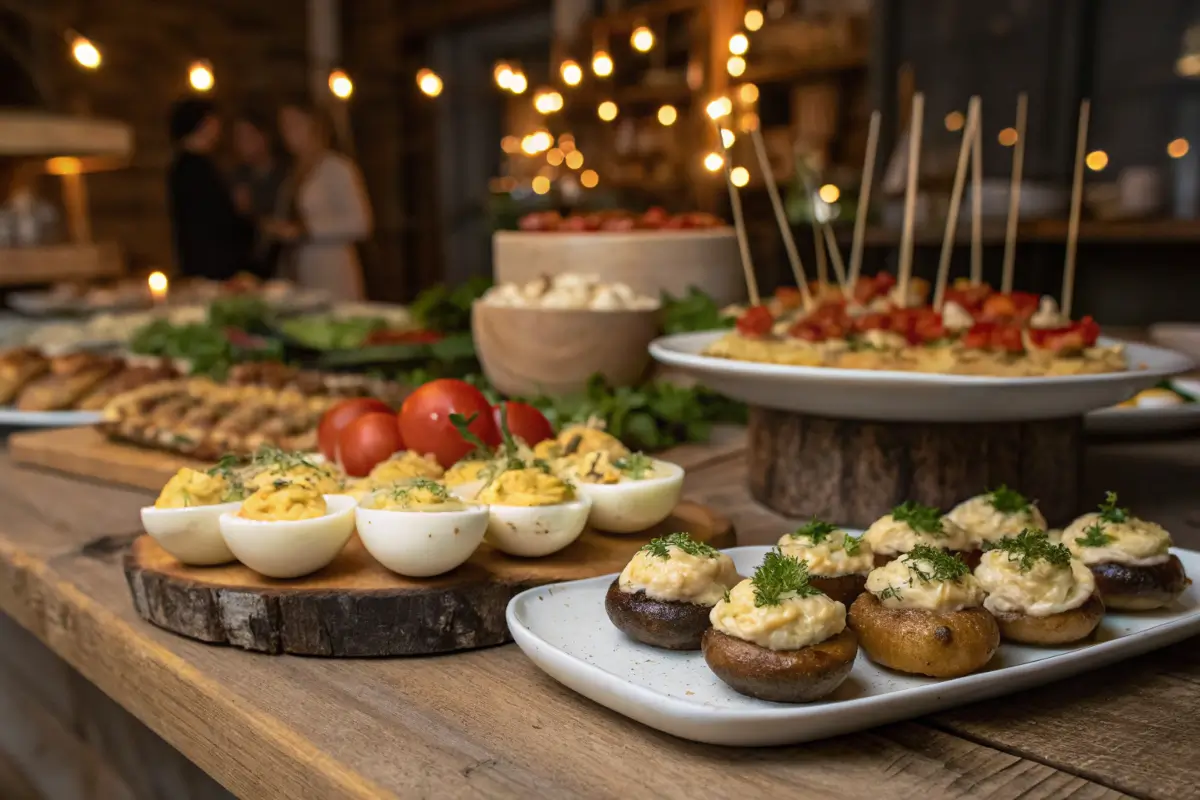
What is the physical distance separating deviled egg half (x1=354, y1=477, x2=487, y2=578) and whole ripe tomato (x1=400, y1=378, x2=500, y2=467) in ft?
1.19

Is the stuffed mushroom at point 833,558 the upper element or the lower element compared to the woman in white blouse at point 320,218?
lower

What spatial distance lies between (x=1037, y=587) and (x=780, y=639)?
0.83 feet

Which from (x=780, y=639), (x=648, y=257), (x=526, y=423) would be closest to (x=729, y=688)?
(x=780, y=639)

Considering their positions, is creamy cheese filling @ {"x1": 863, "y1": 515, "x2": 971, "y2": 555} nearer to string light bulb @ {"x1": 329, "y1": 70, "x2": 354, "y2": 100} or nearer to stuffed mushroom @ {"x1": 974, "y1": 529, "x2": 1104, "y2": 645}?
stuffed mushroom @ {"x1": 974, "y1": 529, "x2": 1104, "y2": 645}

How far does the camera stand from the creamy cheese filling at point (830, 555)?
101 centimetres

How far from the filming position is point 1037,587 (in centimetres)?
92

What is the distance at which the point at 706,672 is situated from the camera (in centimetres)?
91

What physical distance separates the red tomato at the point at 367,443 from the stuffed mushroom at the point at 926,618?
0.76 metres

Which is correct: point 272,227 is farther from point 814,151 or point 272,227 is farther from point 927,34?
point 927,34

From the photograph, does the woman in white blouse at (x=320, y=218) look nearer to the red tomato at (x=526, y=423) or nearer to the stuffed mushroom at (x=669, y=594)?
the red tomato at (x=526, y=423)

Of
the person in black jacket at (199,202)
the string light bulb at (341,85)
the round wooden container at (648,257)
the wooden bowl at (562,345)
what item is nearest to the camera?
the wooden bowl at (562,345)

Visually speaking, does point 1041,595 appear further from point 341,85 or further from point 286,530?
point 341,85

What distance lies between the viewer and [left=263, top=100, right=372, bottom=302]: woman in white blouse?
7.27 meters

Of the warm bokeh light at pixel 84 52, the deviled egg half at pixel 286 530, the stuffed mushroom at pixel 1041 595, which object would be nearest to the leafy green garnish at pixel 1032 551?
the stuffed mushroom at pixel 1041 595
